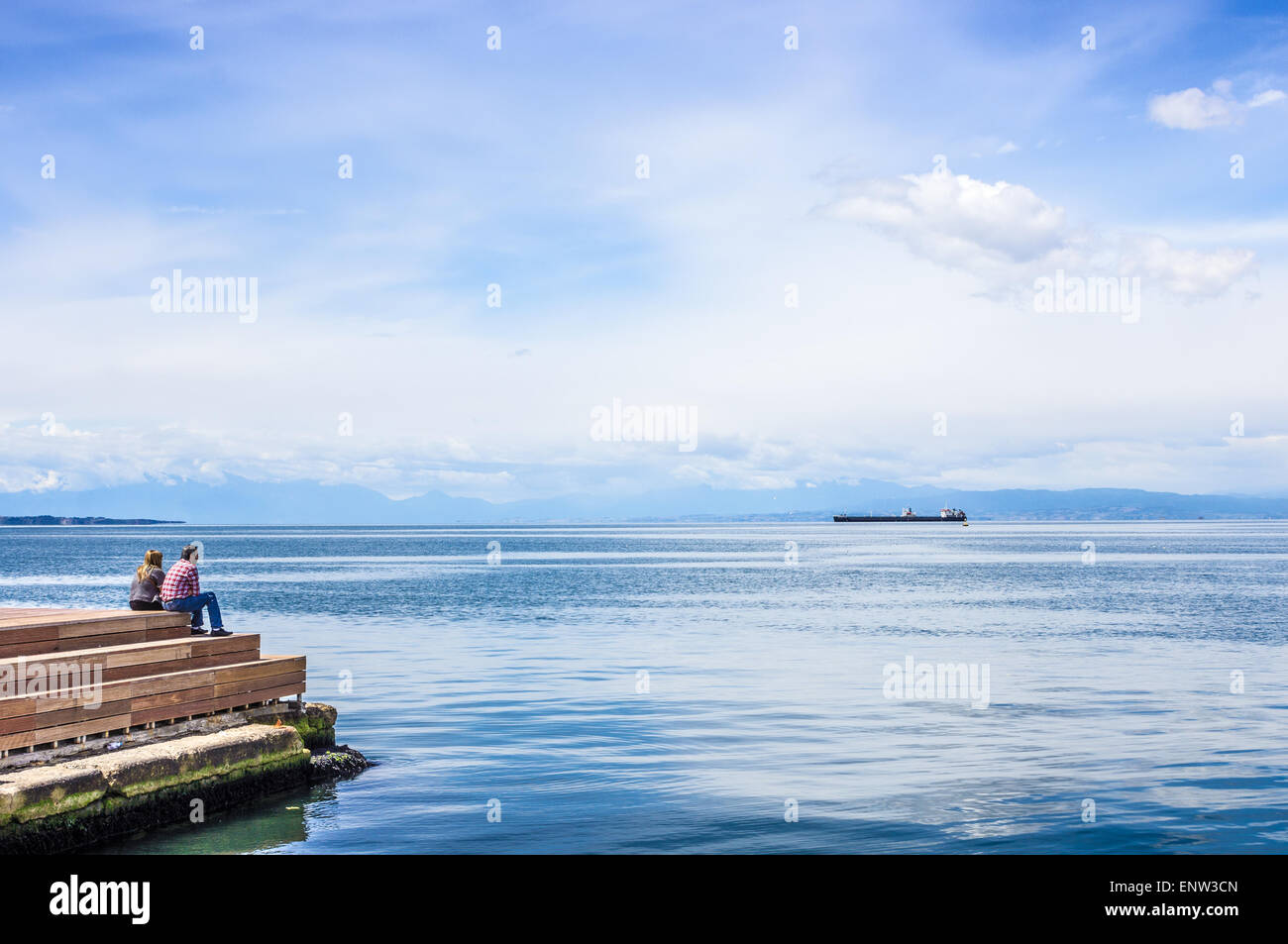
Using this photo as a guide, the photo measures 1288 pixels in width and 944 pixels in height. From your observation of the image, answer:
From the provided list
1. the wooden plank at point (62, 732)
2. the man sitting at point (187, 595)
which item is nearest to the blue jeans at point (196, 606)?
the man sitting at point (187, 595)

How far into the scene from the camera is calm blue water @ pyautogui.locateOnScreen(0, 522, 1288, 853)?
14.5m

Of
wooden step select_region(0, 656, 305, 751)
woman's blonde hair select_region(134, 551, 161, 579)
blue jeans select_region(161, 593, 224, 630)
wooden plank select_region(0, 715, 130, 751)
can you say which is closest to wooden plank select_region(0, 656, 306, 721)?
wooden step select_region(0, 656, 305, 751)

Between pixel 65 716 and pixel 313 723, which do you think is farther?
pixel 313 723

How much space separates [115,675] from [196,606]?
2801 mm

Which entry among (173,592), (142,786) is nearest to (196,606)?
(173,592)

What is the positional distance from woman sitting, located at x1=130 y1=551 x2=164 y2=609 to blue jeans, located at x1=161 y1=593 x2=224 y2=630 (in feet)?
0.66

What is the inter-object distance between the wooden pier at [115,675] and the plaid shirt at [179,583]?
1.33 feet

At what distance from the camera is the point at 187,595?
17703 millimetres

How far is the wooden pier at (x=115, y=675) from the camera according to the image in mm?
13391

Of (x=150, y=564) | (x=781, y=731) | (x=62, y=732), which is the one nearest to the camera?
(x=62, y=732)

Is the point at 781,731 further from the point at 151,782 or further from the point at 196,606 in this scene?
the point at 151,782

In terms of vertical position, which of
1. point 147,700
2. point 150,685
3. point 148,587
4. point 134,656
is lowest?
point 147,700
